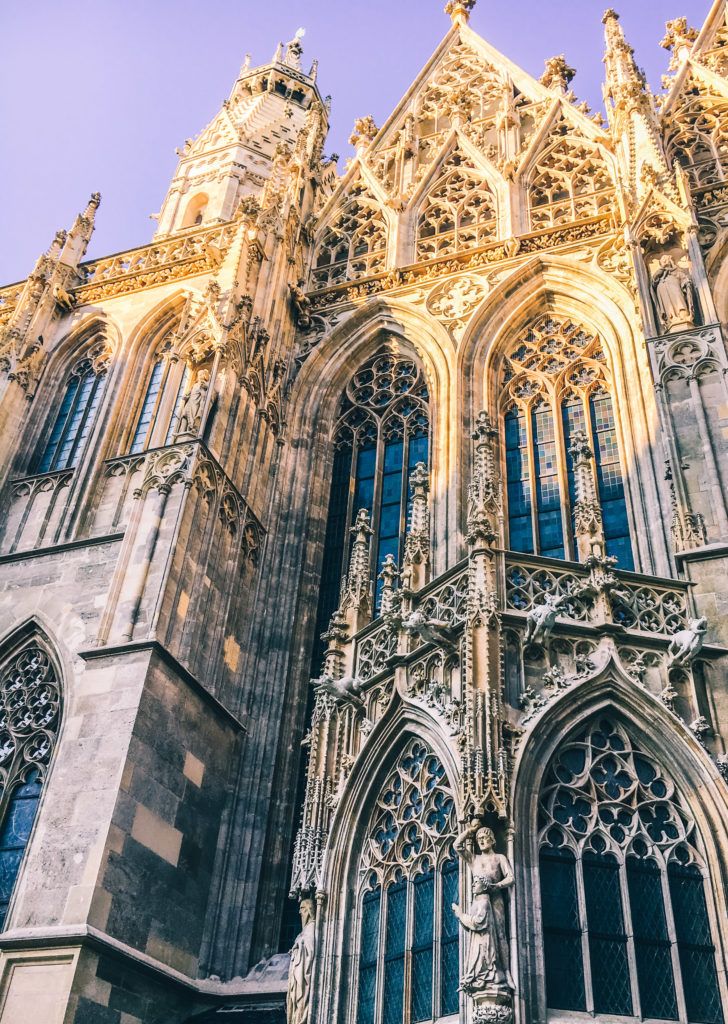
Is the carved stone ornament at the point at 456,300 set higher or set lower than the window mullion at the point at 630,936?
higher

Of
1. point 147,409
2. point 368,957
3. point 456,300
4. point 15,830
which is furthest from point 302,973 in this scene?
point 456,300

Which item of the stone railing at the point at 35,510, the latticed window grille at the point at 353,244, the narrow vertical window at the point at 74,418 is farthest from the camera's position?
the latticed window grille at the point at 353,244

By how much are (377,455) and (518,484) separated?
2.70 m

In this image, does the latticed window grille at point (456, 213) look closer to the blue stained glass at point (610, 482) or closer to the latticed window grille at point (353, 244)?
the latticed window grille at point (353, 244)

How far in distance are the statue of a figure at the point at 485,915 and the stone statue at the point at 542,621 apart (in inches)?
85.0

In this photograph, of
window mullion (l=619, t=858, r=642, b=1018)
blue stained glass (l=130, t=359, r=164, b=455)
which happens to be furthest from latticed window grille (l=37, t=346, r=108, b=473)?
window mullion (l=619, t=858, r=642, b=1018)

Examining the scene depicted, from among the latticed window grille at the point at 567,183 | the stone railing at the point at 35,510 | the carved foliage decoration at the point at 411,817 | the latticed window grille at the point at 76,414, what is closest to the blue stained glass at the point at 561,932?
the carved foliage decoration at the point at 411,817

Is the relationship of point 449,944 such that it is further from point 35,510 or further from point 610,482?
point 35,510

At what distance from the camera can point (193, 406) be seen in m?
16.2

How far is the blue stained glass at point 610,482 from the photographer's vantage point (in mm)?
14938

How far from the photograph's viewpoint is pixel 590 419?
55.1 ft

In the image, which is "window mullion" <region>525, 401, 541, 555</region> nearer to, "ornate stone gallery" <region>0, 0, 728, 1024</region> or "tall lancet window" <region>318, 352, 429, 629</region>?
"ornate stone gallery" <region>0, 0, 728, 1024</region>

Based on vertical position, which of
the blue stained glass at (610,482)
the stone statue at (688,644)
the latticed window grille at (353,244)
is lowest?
the stone statue at (688,644)

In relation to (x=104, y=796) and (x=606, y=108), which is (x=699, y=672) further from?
(x=606, y=108)
